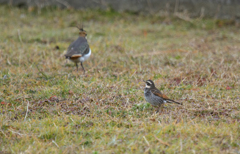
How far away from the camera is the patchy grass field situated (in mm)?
3945

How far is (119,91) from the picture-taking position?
18.7 ft

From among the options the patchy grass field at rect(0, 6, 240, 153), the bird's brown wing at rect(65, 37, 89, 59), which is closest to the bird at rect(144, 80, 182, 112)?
the patchy grass field at rect(0, 6, 240, 153)

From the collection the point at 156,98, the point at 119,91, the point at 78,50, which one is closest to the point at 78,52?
the point at 78,50

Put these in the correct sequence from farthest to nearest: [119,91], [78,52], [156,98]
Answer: [78,52] → [119,91] → [156,98]

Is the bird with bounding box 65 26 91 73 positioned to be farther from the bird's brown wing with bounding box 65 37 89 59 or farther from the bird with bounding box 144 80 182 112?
the bird with bounding box 144 80 182 112

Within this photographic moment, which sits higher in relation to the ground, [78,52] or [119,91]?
[78,52]

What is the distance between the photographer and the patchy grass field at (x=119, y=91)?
395 centimetres

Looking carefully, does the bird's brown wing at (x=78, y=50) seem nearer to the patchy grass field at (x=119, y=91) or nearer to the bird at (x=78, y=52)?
the bird at (x=78, y=52)

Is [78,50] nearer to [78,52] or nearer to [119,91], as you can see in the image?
[78,52]

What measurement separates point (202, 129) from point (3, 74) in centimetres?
422

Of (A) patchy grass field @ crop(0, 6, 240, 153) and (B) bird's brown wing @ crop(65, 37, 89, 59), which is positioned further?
(B) bird's brown wing @ crop(65, 37, 89, 59)

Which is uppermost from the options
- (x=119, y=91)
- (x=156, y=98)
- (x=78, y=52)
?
(x=78, y=52)

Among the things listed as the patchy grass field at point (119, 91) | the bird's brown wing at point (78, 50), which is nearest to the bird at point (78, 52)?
the bird's brown wing at point (78, 50)

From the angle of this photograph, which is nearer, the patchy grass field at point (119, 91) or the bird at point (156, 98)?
the patchy grass field at point (119, 91)
